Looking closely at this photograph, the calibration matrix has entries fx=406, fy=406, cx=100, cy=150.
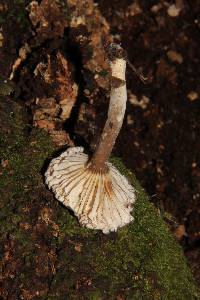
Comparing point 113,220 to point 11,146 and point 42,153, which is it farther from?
point 11,146

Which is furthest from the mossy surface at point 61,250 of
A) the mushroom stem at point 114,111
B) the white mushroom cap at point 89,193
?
the mushroom stem at point 114,111

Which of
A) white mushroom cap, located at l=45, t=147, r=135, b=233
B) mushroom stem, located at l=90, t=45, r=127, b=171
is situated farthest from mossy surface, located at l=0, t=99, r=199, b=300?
mushroom stem, located at l=90, t=45, r=127, b=171

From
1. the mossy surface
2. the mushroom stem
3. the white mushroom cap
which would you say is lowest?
the mossy surface

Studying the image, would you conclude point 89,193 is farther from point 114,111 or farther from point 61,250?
point 114,111

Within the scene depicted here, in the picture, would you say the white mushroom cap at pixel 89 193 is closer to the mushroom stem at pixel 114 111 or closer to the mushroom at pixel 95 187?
the mushroom at pixel 95 187

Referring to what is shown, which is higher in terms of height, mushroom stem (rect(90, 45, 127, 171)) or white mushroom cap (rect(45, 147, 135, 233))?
mushroom stem (rect(90, 45, 127, 171))

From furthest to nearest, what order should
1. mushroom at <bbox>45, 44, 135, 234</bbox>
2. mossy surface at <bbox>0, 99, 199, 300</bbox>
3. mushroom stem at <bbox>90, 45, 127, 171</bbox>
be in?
1. mushroom at <bbox>45, 44, 135, 234</bbox>
2. mossy surface at <bbox>0, 99, 199, 300</bbox>
3. mushroom stem at <bbox>90, 45, 127, 171</bbox>

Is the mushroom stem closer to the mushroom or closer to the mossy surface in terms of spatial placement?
the mushroom

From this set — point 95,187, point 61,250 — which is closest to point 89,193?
point 95,187
